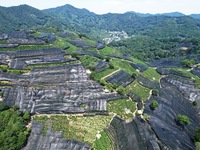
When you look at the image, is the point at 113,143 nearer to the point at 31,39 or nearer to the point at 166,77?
the point at 166,77

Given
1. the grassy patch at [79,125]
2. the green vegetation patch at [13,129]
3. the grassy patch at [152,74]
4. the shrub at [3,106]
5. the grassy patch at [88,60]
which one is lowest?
the grassy patch at [152,74]

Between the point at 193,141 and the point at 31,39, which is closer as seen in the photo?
the point at 193,141

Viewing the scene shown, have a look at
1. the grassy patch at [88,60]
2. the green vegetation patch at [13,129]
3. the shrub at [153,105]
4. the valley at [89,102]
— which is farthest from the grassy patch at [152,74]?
the green vegetation patch at [13,129]

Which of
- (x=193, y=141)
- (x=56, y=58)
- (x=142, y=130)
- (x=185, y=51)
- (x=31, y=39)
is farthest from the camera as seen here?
(x=185, y=51)

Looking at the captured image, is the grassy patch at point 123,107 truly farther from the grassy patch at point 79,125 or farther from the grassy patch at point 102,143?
the grassy patch at point 102,143

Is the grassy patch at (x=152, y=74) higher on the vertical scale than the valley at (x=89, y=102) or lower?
lower

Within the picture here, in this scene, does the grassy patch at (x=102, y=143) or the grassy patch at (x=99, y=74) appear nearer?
the grassy patch at (x=102, y=143)

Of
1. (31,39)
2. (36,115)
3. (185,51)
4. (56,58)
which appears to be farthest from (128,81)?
(185,51)
